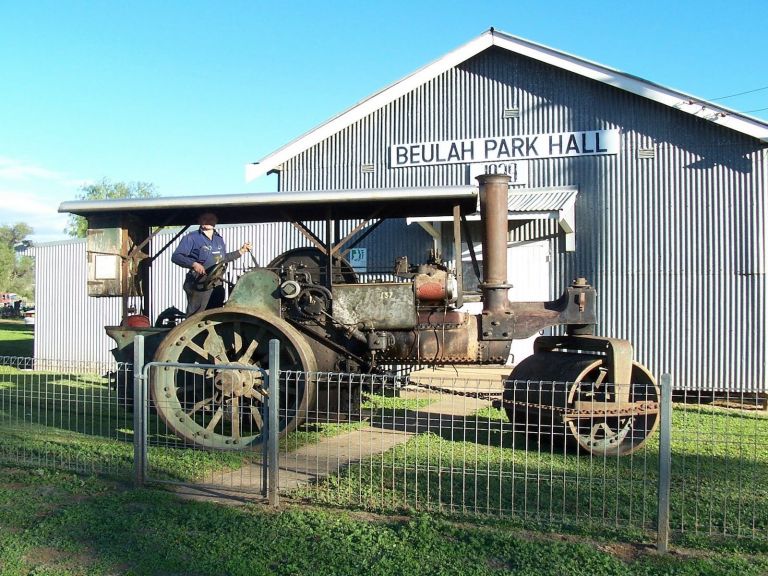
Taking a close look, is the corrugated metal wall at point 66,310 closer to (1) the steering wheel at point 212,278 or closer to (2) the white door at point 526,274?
(2) the white door at point 526,274

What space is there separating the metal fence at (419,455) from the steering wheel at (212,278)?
102 cm

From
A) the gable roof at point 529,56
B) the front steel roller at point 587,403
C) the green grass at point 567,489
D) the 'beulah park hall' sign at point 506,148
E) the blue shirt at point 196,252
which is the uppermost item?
the gable roof at point 529,56

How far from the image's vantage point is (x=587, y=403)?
687cm

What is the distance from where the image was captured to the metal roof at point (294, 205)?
25.1 feet

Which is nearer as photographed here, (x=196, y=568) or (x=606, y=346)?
(x=196, y=568)

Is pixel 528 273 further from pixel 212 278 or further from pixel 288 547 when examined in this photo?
pixel 288 547

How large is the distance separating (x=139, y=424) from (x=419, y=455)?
249 centimetres

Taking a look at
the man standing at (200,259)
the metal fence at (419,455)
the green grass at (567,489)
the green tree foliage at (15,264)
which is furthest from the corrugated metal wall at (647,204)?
the green tree foliage at (15,264)

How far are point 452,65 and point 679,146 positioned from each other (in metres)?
4.36

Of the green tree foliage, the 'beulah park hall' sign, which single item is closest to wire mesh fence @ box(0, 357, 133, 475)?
the 'beulah park hall' sign

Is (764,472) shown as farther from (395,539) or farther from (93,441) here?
(93,441)

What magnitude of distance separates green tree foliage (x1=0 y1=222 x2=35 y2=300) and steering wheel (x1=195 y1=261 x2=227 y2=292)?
76.1 meters

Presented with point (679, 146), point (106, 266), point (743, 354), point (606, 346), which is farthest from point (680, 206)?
point (106, 266)

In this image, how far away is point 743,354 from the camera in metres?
12.4
